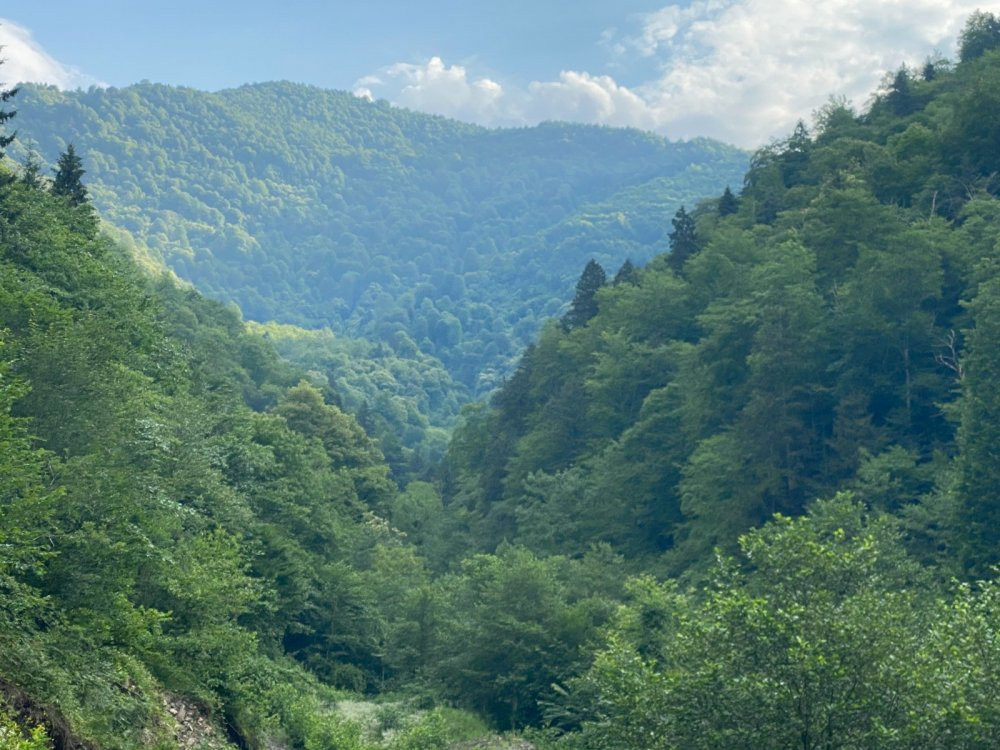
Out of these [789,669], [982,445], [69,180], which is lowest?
[789,669]

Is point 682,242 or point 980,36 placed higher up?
point 980,36

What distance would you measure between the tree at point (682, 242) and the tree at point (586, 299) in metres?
7.03

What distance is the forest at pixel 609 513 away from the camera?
17094 mm

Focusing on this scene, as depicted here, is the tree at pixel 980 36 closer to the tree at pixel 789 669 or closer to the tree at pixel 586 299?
the tree at pixel 586 299

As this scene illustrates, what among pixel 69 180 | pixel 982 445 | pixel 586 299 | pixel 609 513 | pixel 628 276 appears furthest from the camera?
pixel 586 299

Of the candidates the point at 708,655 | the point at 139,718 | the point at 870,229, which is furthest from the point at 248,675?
the point at 870,229

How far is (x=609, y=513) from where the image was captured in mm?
50781

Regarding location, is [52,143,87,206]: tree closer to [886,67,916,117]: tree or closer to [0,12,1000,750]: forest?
[0,12,1000,750]: forest

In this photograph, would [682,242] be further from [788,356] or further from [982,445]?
[982,445]

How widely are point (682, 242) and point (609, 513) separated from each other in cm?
2574

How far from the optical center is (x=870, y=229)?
46438 mm

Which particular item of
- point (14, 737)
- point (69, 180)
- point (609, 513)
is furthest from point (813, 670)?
point (69, 180)

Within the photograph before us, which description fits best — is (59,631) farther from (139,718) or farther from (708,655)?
(708,655)

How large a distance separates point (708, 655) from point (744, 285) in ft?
122
